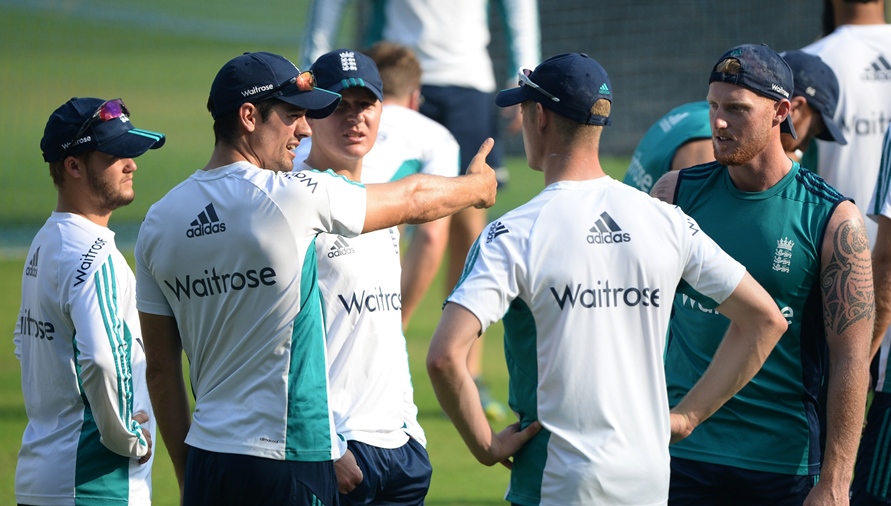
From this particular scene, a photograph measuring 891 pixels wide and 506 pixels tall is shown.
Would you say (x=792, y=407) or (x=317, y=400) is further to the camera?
(x=792, y=407)

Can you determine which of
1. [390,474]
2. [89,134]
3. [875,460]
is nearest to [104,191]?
[89,134]

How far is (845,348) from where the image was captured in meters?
4.05

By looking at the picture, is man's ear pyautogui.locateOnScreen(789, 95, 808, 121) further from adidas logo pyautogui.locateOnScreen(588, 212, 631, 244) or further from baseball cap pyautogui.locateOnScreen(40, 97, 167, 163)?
baseball cap pyautogui.locateOnScreen(40, 97, 167, 163)

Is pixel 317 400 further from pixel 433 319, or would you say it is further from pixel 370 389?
pixel 433 319

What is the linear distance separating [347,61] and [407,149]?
156 cm

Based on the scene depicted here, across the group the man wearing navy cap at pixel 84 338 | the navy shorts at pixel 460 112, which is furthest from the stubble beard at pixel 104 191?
the navy shorts at pixel 460 112

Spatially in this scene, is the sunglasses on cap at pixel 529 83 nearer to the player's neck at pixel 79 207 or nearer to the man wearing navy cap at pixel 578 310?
the man wearing navy cap at pixel 578 310

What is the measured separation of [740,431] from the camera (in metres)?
4.24

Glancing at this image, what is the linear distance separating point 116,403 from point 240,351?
739 millimetres

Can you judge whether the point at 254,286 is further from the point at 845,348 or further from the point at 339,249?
the point at 845,348

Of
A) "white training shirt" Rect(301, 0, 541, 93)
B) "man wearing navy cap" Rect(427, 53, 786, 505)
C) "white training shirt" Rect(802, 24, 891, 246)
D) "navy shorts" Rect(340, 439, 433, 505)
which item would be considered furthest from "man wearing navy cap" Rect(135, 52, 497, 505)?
"white training shirt" Rect(301, 0, 541, 93)

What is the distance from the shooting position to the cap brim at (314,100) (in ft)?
12.5

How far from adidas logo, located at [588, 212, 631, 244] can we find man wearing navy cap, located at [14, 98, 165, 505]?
179 cm

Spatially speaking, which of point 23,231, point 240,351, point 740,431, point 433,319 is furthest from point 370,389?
point 23,231
